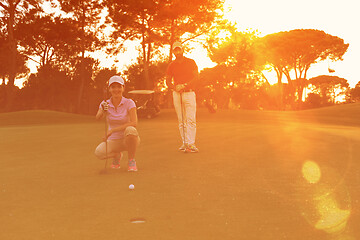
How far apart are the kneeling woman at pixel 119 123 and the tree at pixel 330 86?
302 feet

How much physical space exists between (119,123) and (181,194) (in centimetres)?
227

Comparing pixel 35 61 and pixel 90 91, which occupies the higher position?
pixel 35 61

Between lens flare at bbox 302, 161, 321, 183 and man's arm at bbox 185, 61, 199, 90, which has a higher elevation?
Result: man's arm at bbox 185, 61, 199, 90

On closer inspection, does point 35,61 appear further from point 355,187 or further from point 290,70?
point 355,187

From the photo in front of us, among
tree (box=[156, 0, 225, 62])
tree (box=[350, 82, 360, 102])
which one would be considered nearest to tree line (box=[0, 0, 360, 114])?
tree (box=[156, 0, 225, 62])

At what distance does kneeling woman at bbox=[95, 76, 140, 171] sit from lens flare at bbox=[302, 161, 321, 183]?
2737 millimetres

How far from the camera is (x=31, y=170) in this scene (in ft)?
25.8

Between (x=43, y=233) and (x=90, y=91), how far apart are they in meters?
47.7

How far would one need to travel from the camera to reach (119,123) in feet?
24.8

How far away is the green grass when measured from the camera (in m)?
→ 4.20

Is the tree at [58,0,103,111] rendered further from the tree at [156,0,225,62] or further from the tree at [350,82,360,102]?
the tree at [350,82,360,102]

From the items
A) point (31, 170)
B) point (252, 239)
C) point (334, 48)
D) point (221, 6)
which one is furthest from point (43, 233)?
point (334, 48)

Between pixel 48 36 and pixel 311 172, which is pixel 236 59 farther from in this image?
pixel 311 172

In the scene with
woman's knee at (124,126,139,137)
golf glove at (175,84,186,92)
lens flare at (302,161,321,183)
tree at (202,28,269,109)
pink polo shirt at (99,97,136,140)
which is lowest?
lens flare at (302,161,321,183)
